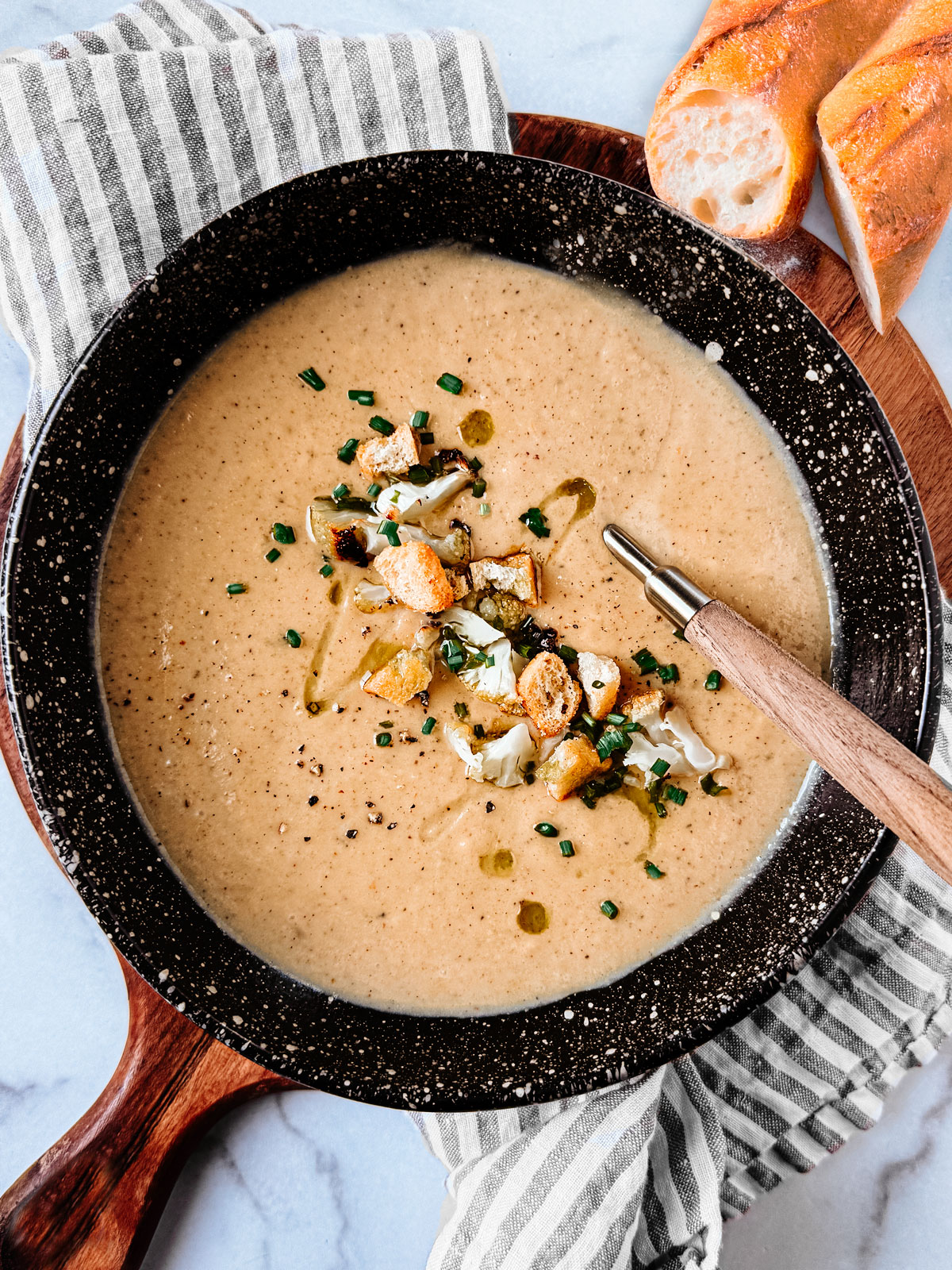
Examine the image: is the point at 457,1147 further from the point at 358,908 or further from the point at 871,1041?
the point at 871,1041

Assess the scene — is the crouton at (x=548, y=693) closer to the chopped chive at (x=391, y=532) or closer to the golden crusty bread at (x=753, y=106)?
the chopped chive at (x=391, y=532)

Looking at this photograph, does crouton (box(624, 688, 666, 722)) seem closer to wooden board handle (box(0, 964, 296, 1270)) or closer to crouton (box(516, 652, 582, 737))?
crouton (box(516, 652, 582, 737))

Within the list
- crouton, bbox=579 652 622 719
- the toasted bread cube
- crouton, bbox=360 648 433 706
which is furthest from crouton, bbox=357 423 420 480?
crouton, bbox=579 652 622 719

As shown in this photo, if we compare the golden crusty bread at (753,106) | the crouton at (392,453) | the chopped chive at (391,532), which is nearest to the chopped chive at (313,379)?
the crouton at (392,453)

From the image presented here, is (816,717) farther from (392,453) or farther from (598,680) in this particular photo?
(392,453)

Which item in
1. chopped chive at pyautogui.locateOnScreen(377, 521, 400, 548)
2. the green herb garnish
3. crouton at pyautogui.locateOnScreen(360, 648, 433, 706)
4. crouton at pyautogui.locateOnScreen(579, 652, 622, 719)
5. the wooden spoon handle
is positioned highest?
the green herb garnish

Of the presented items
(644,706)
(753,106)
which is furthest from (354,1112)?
(753,106)
